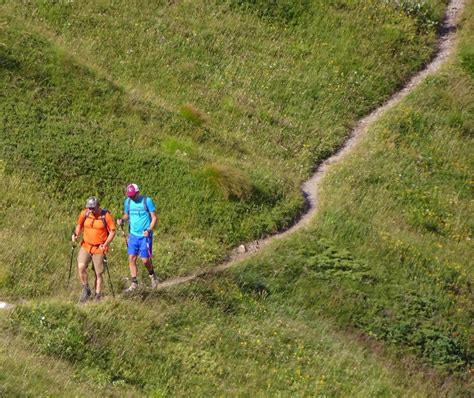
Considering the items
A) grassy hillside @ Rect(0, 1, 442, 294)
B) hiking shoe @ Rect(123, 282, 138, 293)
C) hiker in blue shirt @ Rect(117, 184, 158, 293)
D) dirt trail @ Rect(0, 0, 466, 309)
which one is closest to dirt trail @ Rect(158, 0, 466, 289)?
dirt trail @ Rect(0, 0, 466, 309)

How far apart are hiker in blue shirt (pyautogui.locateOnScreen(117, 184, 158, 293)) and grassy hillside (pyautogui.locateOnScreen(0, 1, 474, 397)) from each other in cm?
93

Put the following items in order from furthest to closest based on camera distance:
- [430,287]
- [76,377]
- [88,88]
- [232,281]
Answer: [88,88] < [430,287] < [232,281] < [76,377]

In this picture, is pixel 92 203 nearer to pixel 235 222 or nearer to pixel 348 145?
Answer: pixel 235 222

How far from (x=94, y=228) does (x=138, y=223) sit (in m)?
1.00

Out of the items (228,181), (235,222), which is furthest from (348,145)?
(235,222)

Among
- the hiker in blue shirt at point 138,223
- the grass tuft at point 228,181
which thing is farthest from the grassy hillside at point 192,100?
the hiker in blue shirt at point 138,223

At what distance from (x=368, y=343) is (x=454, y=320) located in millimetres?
2445

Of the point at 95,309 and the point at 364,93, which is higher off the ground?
the point at 364,93

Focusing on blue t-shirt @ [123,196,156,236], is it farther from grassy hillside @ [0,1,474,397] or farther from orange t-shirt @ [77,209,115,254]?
grassy hillside @ [0,1,474,397]

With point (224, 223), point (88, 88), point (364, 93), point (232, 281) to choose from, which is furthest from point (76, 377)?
point (364, 93)

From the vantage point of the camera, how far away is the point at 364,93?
3011 centimetres

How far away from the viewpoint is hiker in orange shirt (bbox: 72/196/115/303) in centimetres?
1712

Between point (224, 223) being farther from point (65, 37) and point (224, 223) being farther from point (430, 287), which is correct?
point (65, 37)

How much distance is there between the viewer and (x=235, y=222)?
22391mm
